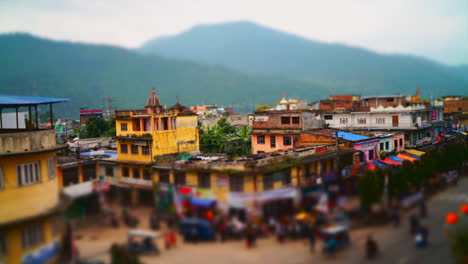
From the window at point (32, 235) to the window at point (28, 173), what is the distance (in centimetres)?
138

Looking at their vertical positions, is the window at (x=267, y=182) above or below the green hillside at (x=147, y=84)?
below

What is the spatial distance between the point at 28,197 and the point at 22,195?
161 millimetres

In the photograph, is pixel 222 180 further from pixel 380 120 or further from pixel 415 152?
pixel 380 120

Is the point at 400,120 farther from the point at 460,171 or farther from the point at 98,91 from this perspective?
the point at 98,91

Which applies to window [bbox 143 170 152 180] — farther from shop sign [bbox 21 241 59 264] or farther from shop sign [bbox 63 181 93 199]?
shop sign [bbox 21 241 59 264]

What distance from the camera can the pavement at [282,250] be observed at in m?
9.49

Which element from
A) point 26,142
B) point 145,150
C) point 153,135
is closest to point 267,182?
point 26,142

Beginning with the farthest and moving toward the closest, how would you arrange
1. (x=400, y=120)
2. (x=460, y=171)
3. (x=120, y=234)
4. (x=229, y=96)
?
(x=229, y=96)
(x=400, y=120)
(x=460, y=171)
(x=120, y=234)

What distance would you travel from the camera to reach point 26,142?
36.1ft

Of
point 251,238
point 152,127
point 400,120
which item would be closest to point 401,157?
point 400,120

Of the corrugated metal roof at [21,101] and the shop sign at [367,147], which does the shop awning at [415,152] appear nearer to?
the shop sign at [367,147]

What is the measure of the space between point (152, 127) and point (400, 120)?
20268 mm

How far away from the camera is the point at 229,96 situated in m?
148

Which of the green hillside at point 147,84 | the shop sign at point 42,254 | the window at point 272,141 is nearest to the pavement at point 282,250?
the shop sign at point 42,254
